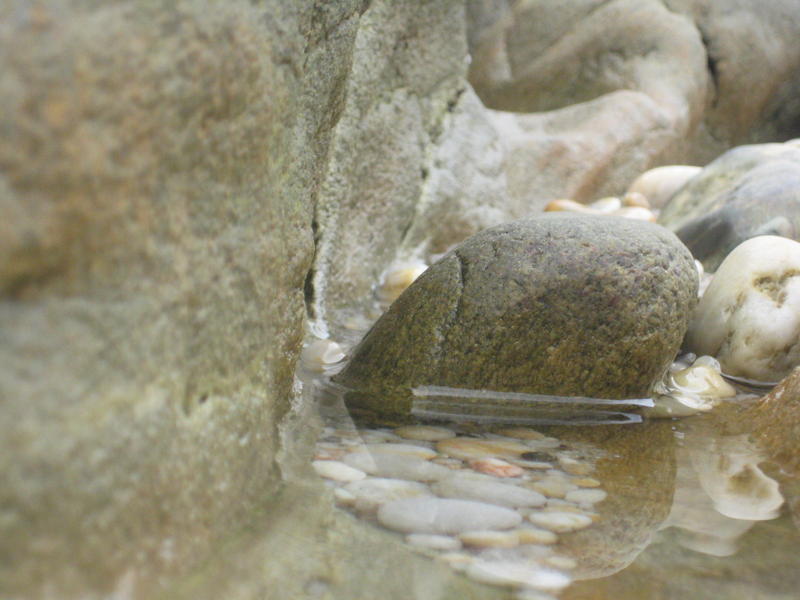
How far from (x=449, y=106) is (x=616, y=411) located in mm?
2361

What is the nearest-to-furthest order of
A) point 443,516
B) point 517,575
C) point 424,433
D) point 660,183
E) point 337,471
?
point 517,575
point 443,516
point 337,471
point 424,433
point 660,183

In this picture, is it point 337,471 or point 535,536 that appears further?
point 337,471

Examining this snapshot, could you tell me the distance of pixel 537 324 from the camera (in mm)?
2520

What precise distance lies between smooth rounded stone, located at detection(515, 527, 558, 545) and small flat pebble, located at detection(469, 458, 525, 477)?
1.02 ft

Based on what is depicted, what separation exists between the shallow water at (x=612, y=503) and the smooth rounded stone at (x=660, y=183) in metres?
3.08

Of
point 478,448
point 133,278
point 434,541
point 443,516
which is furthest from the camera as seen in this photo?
point 478,448

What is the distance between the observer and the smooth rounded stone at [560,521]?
1616 millimetres

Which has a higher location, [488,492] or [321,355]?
[488,492]

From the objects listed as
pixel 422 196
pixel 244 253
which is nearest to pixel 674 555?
pixel 244 253

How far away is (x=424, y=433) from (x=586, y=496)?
527 mm

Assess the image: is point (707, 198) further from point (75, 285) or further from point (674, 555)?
point (75, 285)

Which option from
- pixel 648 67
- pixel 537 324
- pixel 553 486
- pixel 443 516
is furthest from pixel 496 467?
pixel 648 67

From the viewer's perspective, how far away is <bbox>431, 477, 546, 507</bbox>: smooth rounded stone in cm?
171

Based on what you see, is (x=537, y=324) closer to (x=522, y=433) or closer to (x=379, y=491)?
(x=522, y=433)
